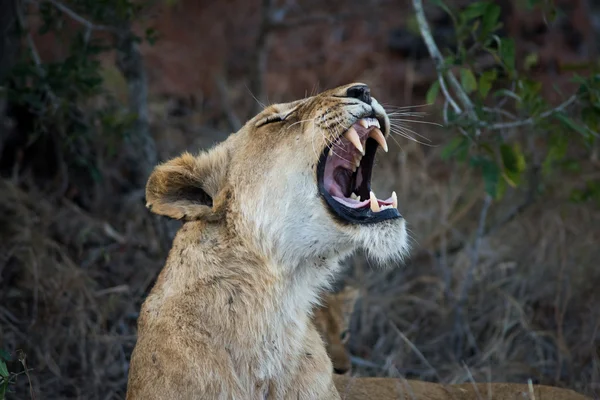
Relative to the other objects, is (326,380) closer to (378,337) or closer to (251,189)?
(251,189)

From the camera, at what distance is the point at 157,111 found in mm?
6777

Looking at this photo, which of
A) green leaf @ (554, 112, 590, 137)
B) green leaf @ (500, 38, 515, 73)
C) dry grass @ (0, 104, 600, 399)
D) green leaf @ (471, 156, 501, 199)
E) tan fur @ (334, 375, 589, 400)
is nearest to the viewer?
tan fur @ (334, 375, 589, 400)

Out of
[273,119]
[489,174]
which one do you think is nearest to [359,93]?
[273,119]

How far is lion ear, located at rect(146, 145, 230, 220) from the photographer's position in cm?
305

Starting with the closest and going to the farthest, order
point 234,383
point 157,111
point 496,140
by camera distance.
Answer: point 234,383, point 496,140, point 157,111

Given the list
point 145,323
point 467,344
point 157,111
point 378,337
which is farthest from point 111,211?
point 145,323

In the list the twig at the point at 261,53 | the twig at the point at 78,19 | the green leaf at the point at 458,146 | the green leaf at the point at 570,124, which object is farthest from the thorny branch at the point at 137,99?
the green leaf at the point at 570,124

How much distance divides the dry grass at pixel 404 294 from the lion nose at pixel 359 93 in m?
0.94

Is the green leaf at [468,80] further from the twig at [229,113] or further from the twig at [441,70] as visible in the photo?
the twig at [229,113]

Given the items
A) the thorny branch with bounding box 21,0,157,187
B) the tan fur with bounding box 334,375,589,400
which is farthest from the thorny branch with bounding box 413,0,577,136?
the thorny branch with bounding box 21,0,157,187

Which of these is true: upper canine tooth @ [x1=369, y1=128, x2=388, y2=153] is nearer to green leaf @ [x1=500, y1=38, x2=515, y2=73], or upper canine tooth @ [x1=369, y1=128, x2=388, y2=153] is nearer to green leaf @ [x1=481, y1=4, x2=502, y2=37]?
green leaf @ [x1=500, y1=38, x2=515, y2=73]

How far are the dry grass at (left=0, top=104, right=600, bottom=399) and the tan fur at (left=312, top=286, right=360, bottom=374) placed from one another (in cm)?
23

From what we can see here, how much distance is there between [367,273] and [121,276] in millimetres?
1484

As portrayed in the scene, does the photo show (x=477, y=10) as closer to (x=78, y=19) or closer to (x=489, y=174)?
(x=489, y=174)
